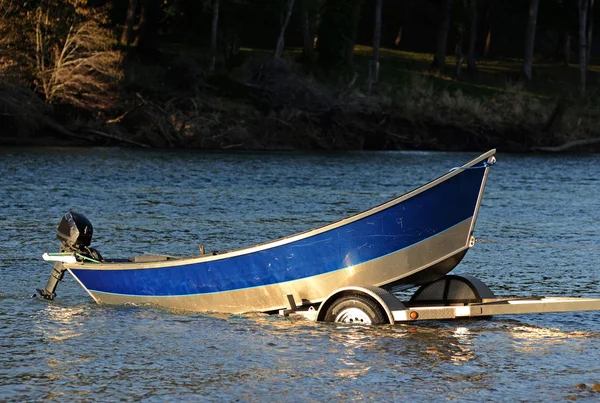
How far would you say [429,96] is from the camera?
228ft

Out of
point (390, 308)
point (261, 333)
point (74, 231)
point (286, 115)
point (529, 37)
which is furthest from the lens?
point (529, 37)

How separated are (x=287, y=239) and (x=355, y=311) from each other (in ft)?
3.80

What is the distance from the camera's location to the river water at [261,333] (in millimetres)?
11016

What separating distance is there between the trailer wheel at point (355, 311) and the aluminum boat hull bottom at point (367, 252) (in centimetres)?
24

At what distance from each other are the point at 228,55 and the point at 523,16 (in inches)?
1269

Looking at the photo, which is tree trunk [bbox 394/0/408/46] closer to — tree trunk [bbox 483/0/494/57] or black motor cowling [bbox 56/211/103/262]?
tree trunk [bbox 483/0/494/57]

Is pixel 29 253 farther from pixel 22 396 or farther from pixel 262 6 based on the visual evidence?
pixel 262 6

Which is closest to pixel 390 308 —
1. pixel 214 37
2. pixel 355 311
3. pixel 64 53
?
pixel 355 311

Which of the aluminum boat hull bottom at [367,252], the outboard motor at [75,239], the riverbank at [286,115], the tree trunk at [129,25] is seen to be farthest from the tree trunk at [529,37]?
the aluminum boat hull bottom at [367,252]

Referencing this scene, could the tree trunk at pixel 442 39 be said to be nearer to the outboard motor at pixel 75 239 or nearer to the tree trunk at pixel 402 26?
the tree trunk at pixel 402 26

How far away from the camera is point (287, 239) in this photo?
13672mm

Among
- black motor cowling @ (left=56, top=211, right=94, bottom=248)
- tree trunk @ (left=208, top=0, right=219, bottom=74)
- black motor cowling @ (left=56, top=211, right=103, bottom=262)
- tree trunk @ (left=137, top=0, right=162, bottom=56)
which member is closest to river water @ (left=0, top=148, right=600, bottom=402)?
black motor cowling @ (left=56, top=211, right=103, bottom=262)

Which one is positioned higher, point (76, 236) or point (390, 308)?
point (76, 236)

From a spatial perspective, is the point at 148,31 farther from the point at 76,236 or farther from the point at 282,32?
the point at 76,236
